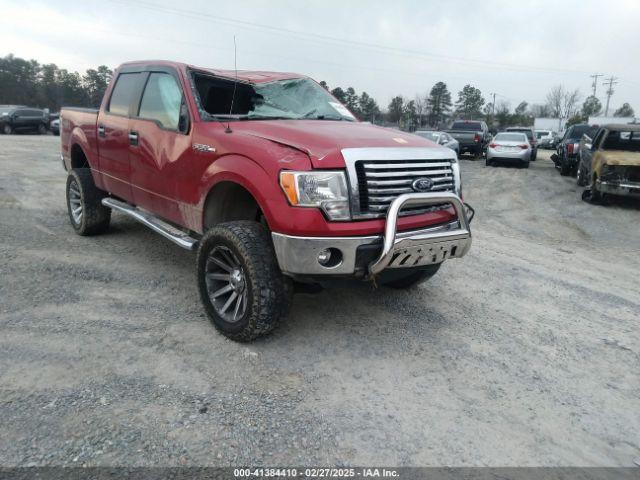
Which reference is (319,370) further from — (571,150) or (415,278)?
(571,150)

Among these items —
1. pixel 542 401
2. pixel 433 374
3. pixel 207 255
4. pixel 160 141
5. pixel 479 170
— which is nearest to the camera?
pixel 542 401

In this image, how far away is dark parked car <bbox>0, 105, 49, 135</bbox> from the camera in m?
24.9

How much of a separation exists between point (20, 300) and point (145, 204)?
1.38m

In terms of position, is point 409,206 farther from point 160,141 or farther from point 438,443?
point 160,141

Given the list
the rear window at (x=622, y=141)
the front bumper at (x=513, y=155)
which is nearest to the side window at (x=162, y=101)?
the rear window at (x=622, y=141)

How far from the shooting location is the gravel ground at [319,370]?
8.08 ft

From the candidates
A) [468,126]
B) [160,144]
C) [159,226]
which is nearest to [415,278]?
[159,226]

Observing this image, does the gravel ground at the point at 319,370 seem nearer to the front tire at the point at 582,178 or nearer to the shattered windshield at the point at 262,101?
the shattered windshield at the point at 262,101

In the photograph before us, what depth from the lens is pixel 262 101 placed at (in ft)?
14.3

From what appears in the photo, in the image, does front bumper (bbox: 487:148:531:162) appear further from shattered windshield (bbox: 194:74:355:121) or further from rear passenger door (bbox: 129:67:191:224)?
rear passenger door (bbox: 129:67:191:224)

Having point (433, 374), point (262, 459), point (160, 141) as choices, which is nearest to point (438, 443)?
point (433, 374)

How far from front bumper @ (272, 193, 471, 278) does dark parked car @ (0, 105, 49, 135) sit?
27853mm

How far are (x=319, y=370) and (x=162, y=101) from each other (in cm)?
291

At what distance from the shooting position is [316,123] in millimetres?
3941
